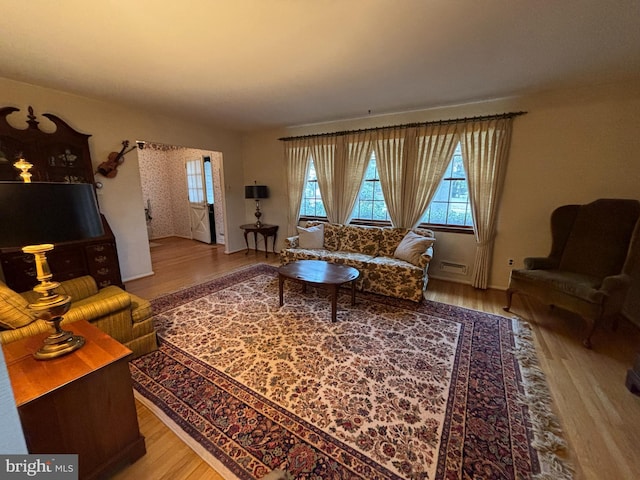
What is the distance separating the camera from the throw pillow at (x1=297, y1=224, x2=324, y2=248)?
425cm

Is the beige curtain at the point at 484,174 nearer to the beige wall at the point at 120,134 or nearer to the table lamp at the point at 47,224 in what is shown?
the table lamp at the point at 47,224

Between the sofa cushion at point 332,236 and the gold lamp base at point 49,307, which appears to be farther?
the sofa cushion at point 332,236

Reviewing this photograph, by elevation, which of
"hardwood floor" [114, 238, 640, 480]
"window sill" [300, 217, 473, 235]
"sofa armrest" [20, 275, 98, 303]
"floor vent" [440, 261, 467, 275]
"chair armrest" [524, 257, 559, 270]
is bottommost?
"hardwood floor" [114, 238, 640, 480]

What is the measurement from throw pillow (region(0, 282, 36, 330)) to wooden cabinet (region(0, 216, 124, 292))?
32.4 inches

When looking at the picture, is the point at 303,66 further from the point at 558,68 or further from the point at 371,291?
the point at 371,291

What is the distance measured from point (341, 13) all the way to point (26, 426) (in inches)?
106

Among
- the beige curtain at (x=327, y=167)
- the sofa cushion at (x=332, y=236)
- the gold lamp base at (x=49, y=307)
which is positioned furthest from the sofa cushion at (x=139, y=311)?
the beige curtain at (x=327, y=167)

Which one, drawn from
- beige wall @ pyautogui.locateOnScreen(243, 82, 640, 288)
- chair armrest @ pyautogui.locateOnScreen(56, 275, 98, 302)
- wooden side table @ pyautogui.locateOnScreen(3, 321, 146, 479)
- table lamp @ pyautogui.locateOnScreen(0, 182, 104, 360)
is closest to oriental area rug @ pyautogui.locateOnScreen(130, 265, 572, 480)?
wooden side table @ pyautogui.locateOnScreen(3, 321, 146, 479)

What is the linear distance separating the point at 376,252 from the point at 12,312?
3.59 m

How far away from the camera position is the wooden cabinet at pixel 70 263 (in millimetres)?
2609

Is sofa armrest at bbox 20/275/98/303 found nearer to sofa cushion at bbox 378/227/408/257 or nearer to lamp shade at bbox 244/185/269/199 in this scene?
lamp shade at bbox 244/185/269/199

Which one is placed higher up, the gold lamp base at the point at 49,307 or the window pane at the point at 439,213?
the window pane at the point at 439,213

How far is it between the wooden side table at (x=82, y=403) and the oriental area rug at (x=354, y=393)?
1.16 feet

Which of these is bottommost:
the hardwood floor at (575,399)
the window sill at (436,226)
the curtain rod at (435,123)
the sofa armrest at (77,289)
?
the hardwood floor at (575,399)
